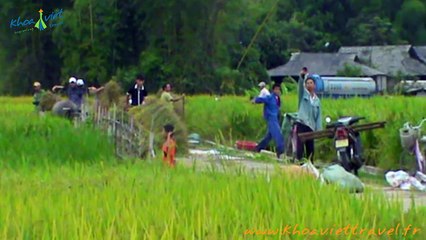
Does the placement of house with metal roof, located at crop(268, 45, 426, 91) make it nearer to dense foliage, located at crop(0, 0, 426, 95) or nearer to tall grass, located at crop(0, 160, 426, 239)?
dense foliage, located at crop(0, 0, 426, 95)

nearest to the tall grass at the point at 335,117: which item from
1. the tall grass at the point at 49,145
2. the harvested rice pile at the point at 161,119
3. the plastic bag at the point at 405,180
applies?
the harvested rice pile at the point at 161,119

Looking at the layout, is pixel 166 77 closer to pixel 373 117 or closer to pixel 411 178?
pixel 373 117

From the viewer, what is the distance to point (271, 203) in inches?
172

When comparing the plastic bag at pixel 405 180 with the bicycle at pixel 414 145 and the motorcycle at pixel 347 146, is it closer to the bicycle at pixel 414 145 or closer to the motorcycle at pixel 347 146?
the bicycle at pixel 414 145

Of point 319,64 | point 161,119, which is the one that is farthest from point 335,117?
point 319,64

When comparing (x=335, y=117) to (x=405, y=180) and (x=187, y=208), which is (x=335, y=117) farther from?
(x=187, y=208)

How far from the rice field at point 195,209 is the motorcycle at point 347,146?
14.1ft

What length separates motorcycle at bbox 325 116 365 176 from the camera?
10.1m

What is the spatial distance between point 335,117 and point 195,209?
9.28 m

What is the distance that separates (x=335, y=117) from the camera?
13234mm

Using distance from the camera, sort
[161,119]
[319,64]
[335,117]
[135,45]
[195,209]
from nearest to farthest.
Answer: [195,209], [335,117], [161,119], [135,45], [319,64]

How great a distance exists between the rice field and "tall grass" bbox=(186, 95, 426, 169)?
5642 mm

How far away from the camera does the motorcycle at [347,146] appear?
10.1 m

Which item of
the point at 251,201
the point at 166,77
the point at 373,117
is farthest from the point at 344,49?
the point at 251,201
